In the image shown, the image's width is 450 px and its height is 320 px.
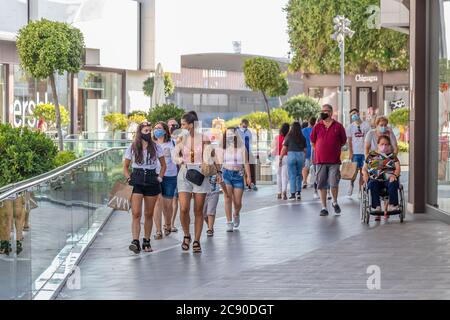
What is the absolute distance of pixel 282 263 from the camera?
44.6 ft

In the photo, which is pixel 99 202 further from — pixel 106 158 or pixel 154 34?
pixel 154 34

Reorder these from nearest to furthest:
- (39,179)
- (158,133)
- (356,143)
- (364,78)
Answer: (39,179) → (158,133) → (356,143) → (364,78)

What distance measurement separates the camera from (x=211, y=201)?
1703cm

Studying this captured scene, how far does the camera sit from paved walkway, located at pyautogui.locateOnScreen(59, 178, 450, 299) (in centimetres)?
1130

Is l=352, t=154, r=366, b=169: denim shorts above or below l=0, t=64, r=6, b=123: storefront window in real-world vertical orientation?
below

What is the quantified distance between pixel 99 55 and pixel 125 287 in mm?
47164

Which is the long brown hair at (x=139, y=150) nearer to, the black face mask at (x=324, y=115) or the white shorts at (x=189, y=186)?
the white shorts at (x=189, y=186)

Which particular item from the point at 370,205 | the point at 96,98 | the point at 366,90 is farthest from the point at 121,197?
the point at 366,90

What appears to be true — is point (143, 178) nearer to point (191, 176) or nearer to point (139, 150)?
point (139, 150)

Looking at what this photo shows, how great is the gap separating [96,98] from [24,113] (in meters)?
10.3

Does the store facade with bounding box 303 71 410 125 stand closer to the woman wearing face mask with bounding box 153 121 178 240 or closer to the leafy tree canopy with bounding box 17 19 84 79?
the leafy tree canopy with bounding box 17 19 84 79

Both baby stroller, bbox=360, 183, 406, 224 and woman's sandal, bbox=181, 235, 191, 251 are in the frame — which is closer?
woman's sandal, bbox=181, 235, 191, 251

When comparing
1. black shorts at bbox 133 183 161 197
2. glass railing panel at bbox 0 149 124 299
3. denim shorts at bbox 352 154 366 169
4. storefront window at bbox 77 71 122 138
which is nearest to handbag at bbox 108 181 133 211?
glass railing panel at bbox 0 149 124 299

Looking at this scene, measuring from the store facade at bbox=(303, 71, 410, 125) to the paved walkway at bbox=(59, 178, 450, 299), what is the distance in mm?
51205
